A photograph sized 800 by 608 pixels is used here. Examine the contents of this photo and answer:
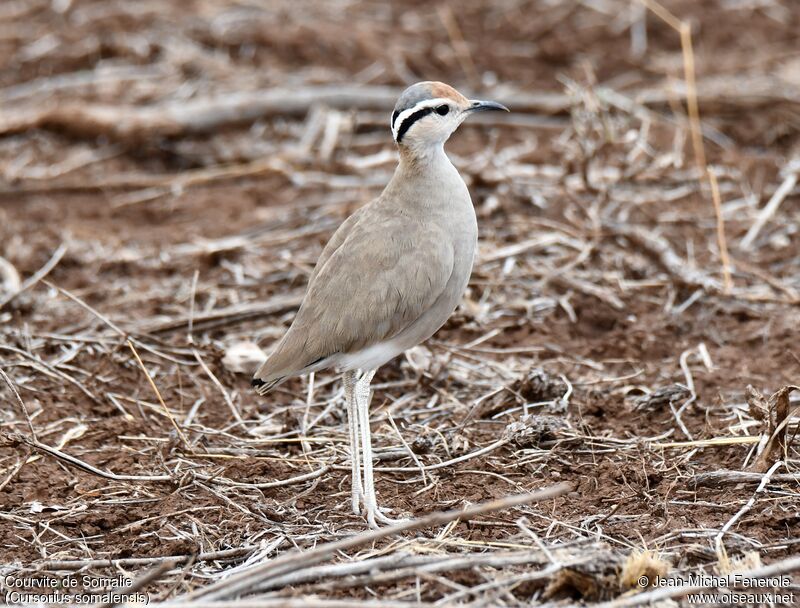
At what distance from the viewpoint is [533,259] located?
6945mm

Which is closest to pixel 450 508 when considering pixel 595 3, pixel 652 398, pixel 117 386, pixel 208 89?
pixel 652 398

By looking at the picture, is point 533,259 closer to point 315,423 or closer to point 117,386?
point 315,423

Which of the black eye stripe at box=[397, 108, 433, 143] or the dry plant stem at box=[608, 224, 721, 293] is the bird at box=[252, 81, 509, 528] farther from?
the dry plant stem at box=[608, 224, 721, 293]

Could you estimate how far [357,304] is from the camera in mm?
4738

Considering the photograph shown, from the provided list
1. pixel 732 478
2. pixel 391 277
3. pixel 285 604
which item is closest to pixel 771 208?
pixel 732 478

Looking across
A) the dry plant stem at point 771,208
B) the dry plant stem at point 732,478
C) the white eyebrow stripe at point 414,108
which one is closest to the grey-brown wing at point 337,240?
the white eyebrow stripe at point 414,108

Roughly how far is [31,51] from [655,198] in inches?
244

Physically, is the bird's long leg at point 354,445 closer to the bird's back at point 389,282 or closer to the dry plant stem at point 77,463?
the bird's back at point 389,282

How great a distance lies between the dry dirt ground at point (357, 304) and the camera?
4.38 metres

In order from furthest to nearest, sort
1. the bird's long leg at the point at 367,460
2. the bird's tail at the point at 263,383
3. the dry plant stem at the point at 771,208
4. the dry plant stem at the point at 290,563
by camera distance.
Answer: the dry plant stem at the point at 771,208 → the bird's tail at the point at 263,383 → the bird's long leg at the point at 367,460 → the dry plant stem at the point at 290,563

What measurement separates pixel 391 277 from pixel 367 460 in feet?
2.48

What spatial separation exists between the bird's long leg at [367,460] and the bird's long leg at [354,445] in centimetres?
4

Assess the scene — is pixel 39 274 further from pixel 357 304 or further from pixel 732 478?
pixel 732 478

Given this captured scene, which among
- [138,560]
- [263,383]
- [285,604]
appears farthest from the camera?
[263,383]
